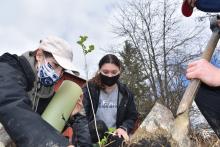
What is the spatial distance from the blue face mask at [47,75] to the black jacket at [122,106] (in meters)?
1.55

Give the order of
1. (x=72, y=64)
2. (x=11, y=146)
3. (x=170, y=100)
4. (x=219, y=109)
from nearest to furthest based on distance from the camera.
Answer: (x=219, y=109)
(x=11, y=146)
(x=72, y=64)
(x=170, y=100)

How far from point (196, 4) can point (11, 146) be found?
4.93ft

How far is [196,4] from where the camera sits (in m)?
2.45

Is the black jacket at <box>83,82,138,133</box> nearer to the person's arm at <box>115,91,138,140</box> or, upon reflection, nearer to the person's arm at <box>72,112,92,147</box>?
the person's arm at <box>115,91,138,140</box>

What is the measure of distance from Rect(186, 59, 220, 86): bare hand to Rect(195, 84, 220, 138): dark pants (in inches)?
3.2

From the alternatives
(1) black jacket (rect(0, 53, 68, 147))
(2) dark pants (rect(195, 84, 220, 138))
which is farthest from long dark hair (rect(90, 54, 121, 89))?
(2) dark pants (rect(195, 84, 220, 138))

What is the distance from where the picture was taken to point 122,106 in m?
4.95

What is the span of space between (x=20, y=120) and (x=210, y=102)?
3.38ft

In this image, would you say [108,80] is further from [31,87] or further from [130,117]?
[31,87]

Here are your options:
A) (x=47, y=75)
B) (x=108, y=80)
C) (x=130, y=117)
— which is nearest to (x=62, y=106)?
(x=47, y=75)

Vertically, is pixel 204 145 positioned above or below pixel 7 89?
below

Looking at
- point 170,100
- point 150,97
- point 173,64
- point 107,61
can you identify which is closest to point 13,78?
point 107,61

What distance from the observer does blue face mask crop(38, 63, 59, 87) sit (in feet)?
10.5

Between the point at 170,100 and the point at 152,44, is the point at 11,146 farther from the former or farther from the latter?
the point at 152,44
